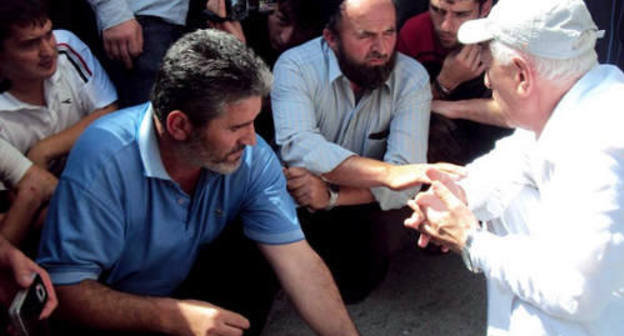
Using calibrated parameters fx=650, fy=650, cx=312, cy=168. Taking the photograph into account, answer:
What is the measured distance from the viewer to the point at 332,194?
2857 mm

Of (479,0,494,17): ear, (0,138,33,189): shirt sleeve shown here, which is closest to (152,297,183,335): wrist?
(0,138,33,189): shirt sleeve

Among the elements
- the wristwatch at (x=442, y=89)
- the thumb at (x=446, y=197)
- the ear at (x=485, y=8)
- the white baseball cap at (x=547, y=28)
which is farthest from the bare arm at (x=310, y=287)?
the ear at (x=485, y=8)

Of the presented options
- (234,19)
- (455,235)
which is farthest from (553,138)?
(234,19)

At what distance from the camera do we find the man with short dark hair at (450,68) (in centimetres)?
316

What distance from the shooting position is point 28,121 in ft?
8.37

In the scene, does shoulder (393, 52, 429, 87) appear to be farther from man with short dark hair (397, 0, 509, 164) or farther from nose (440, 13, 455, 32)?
nose (440, 13, 455, 32)

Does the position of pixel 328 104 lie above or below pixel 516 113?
below

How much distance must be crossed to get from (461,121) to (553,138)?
158 centimetres

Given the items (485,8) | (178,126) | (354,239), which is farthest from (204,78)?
(485,8)

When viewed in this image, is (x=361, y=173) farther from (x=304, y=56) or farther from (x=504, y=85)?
(x=504, y=85)

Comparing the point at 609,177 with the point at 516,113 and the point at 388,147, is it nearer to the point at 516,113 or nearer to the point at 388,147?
the point at 516,113

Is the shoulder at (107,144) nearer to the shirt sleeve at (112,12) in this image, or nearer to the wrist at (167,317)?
the wrist at (167,317)

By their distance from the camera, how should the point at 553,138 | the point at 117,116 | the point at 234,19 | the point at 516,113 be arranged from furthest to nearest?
the point at 234,19
the point at 117,116
the point at 516,113
the point at 553,138

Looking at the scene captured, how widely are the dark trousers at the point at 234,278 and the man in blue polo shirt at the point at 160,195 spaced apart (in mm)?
186
